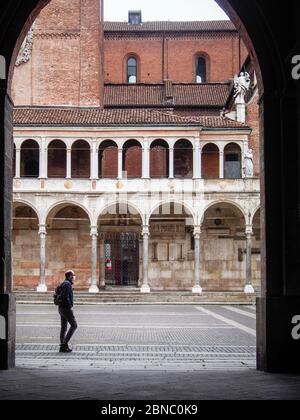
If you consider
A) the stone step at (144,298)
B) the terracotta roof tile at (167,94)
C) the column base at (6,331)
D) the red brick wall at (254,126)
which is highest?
the terracotta roof tile at (167,94)

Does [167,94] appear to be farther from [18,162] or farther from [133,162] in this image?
[18,162]

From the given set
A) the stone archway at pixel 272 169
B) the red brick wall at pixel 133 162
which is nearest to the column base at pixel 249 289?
the red brick wall at pixel 133 162

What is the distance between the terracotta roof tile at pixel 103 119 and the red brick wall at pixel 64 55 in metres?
2.64

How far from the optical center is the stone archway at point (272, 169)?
8.81 metres

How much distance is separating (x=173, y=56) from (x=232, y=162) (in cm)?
1515

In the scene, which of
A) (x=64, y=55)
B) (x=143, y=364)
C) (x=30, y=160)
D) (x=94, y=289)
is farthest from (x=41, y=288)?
(x=143, y=364)

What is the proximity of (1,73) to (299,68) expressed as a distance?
3.84 metres

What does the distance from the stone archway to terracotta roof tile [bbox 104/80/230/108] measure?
36.7m

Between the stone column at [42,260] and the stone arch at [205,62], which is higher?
the stone arch at [205,62]

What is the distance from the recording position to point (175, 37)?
51.0 meters

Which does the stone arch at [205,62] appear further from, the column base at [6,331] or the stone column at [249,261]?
the column base at [6,331]

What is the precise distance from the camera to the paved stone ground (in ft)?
22.6
